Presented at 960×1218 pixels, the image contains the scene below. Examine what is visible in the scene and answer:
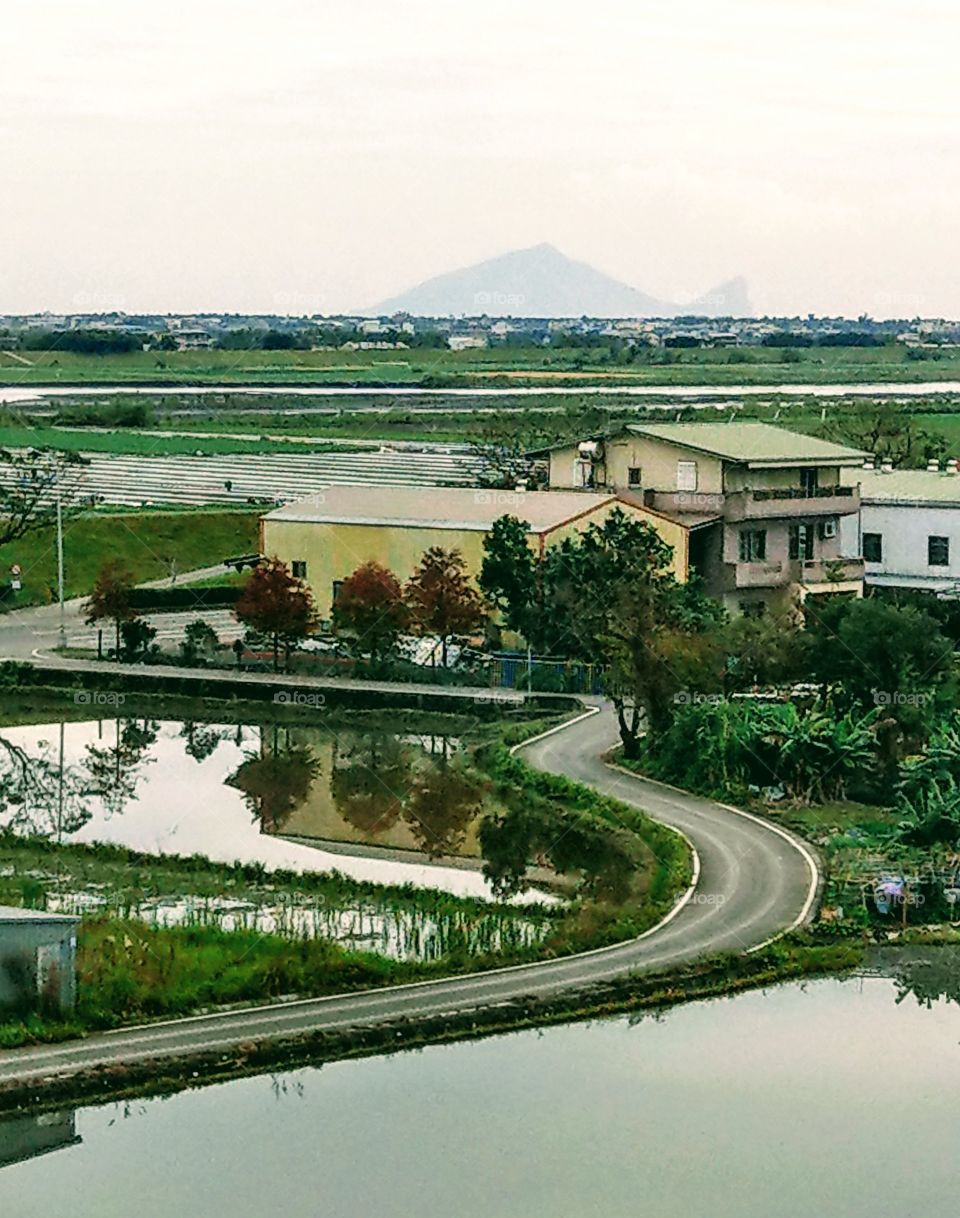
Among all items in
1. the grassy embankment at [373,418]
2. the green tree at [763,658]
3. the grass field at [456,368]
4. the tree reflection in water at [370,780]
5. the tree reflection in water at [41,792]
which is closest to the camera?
the tree reflection in water at [41,792]

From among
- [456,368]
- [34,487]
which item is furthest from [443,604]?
[456,368]

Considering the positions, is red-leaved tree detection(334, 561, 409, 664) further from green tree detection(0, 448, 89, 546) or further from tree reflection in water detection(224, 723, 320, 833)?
green tree detection(0, 448, 89, 546)

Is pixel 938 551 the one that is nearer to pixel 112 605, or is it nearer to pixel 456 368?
pixel 112 605

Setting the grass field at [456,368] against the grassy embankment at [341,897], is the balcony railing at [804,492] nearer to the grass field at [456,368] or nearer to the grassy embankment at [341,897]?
the grassy embankment at [341,897]

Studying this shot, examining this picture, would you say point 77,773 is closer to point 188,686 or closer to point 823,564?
point 188,686

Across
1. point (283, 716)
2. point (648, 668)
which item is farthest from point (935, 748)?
point (283, 716)

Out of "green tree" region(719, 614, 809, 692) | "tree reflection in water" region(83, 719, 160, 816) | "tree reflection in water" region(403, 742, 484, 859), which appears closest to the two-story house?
"green tree" region(719, 614, 809, 692)

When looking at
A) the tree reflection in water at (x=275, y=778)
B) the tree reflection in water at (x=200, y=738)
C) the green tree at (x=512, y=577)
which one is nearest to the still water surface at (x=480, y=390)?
the green tree at (x=512, y=577)
